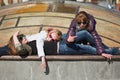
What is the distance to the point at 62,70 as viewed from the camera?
30.7 feet

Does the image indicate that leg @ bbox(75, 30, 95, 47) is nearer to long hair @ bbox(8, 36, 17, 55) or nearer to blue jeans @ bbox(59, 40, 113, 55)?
blue jeans @ bbox(59, 40, 113, 55)

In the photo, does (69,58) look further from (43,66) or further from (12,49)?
(12,49)

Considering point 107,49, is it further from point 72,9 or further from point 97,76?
point 72,9

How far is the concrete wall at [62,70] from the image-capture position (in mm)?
9320

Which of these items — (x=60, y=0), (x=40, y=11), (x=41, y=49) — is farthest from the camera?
(x=60, y=0)

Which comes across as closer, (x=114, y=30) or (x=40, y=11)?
(x=114, y=30)

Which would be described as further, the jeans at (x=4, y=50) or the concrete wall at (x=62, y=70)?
the jeans at (x=4, y=50)

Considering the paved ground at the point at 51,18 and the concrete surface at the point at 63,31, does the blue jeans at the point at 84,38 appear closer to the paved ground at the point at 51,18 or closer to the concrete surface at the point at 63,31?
the concrete surface at the point at 63,31

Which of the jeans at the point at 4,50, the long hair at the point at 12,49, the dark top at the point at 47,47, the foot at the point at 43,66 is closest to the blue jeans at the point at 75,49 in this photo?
the dark top at the point at 47,47

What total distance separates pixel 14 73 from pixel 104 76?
154 cm

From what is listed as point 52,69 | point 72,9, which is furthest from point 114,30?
point 52,69

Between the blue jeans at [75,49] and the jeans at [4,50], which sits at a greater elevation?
the blue jeans at [75,49]

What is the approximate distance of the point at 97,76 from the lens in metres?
9.53

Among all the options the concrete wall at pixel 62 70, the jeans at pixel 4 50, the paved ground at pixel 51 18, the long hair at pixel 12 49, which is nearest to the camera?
the concrete wall at pixel 62 70
